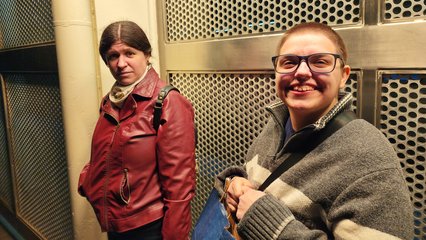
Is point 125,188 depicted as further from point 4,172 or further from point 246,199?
point 4,172

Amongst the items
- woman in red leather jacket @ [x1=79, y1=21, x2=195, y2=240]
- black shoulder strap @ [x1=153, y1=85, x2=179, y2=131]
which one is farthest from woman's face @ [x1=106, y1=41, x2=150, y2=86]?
black shoulder strap @ [x1=153, y1=85, x2=179, y2=131]

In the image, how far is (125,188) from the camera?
144 centimetres

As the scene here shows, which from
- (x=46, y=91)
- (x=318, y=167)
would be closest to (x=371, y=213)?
(x=318, y=167)

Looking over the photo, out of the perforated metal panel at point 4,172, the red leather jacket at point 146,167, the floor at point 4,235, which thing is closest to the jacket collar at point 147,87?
the red leather jacket at point 146,167

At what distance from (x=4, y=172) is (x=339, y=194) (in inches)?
169

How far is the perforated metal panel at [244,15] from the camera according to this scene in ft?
4.12

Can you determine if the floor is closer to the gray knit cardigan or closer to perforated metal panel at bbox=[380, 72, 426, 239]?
the gray knit cardigan

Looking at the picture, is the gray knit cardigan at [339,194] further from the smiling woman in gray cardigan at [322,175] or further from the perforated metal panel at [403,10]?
the perforated metal panel at [403,10]

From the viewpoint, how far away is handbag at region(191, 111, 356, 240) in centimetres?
86

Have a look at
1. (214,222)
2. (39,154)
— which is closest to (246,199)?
(214,222)

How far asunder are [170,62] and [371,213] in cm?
156

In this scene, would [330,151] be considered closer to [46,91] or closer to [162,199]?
[162,199]

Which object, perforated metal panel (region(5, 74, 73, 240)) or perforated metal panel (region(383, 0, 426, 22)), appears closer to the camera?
perforated metal panel (region(383, 0, 426, 22))

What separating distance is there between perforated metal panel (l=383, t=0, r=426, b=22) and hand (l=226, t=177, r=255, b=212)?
2.56 feet
